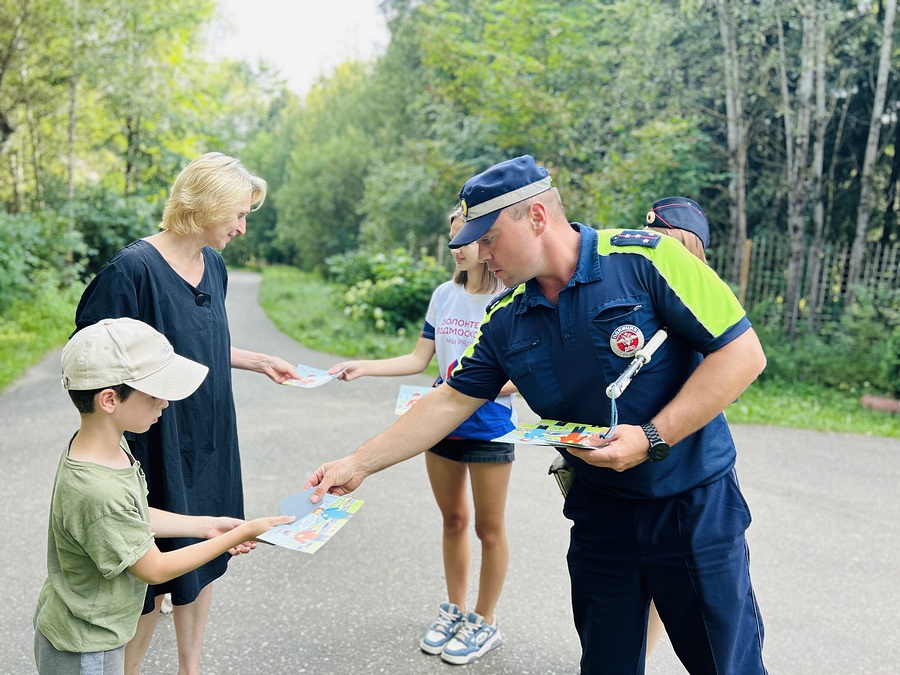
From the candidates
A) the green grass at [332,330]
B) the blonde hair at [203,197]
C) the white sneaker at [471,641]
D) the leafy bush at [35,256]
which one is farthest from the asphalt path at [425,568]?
the leafy bush at [35,256]

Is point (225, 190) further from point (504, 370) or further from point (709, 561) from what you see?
point (709, 561)

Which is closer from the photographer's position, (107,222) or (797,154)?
(797,154)

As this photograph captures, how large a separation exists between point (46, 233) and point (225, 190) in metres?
15.0

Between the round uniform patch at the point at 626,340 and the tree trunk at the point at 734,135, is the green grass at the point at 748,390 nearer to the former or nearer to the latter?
the tree trunk at the point at 734,135

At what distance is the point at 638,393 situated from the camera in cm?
217

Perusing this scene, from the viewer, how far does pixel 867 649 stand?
3645 mm

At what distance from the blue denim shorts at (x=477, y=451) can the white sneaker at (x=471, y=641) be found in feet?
2.76

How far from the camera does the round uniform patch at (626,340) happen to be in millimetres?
2121

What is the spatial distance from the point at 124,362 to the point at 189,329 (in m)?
0.72

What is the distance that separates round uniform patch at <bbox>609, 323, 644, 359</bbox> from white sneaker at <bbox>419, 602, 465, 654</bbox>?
2.00m

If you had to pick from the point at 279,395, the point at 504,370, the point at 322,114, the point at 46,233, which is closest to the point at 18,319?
the point at 46,233

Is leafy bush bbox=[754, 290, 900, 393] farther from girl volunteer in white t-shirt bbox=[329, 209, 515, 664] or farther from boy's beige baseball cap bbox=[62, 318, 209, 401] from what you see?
boy's beige baseball cap bbox=[62, 318, 209, 401]

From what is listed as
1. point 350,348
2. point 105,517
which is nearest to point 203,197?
point 105,517

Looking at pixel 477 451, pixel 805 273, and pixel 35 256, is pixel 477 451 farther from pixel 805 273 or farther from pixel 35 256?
pixel 35 256
